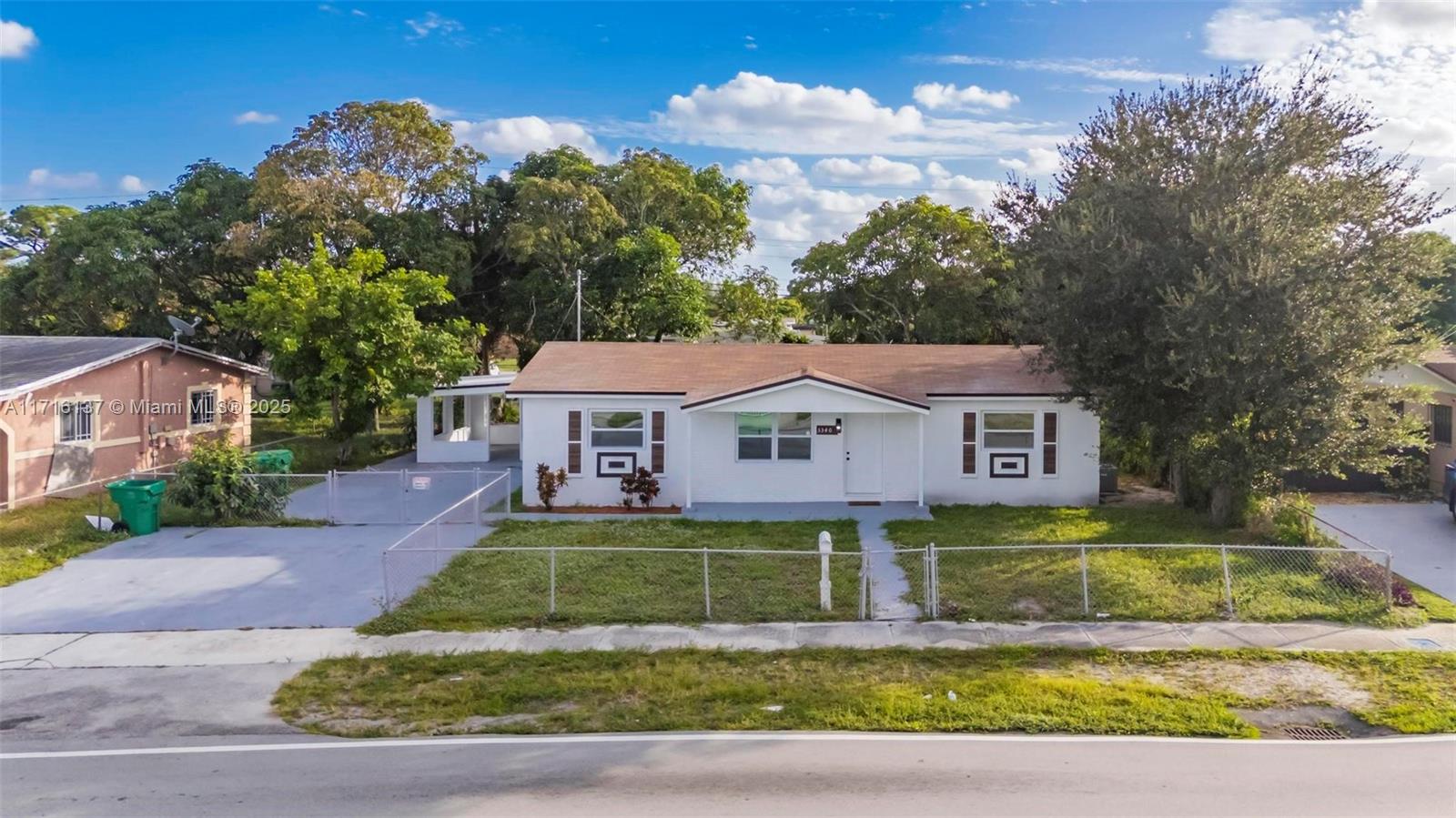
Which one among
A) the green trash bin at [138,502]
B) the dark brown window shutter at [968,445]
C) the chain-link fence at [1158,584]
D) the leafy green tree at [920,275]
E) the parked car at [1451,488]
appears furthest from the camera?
the leafy green tree at [920,275]

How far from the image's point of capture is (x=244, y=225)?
1211 inches

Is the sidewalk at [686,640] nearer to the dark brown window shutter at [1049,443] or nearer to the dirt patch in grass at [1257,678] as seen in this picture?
the dirt patch in grass at [1257,678]

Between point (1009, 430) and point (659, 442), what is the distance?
7.44 metres

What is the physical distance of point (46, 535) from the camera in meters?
16.0

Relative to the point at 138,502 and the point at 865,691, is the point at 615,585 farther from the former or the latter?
the point at 138,502

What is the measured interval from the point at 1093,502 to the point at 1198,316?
250 inches

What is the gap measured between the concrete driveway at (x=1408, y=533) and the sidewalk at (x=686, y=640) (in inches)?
108

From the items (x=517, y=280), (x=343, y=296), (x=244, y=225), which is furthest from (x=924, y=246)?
(x=244, y=225)

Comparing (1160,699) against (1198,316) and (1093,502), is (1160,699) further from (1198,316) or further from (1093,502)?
(1093,502)

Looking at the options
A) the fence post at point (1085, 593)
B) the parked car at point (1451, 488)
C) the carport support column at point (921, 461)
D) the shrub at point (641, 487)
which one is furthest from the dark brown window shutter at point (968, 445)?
the parked car at point (1451, 488)

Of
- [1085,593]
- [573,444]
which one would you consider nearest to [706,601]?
[1085,593]

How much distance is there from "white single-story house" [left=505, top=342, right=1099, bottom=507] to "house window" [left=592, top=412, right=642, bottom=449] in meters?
0.02

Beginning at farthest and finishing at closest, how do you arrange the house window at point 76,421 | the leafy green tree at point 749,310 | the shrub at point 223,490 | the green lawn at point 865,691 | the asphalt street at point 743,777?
the leafy green tree at point 749,310 → the house window at point 76,421 → the shrub at point 223,490 → the green lawn at point 865,691 → the asphalt street at point 743,777

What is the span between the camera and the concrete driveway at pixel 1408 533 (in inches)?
527
